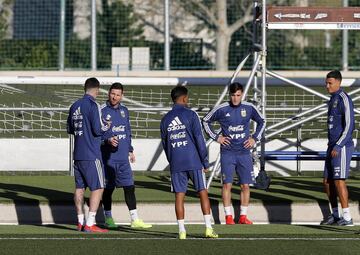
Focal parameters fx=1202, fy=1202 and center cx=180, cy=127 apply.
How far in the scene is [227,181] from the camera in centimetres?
1470

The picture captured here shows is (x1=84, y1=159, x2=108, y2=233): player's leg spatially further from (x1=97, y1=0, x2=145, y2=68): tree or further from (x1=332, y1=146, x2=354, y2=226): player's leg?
(x1=97, y1=0, x2=145, y2=68): tree

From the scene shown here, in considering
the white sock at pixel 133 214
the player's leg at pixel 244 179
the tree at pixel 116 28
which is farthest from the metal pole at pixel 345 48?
the white sock at pixel 133 214

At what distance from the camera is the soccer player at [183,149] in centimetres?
1306

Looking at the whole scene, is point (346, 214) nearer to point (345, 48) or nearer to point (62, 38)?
point (345, 48)

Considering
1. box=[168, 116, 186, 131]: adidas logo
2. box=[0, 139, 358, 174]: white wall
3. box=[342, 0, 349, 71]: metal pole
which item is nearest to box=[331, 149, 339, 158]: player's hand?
box=[168, 116, 186, 131]: adidas logo

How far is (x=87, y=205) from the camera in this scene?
15031mm

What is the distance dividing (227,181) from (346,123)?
1.61 meters

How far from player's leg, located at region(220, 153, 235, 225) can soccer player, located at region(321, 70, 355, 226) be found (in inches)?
46.5

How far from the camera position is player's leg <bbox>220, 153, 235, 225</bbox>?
14664 millimetres

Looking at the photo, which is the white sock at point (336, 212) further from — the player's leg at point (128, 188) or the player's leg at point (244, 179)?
the player's leg at point (128, 188)

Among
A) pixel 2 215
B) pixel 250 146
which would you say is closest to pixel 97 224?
pixel 2 215

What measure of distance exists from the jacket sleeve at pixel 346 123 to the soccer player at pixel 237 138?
3.63 ft

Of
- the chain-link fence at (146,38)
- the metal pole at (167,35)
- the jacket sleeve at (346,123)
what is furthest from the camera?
the chain-link fence at (146,38)
